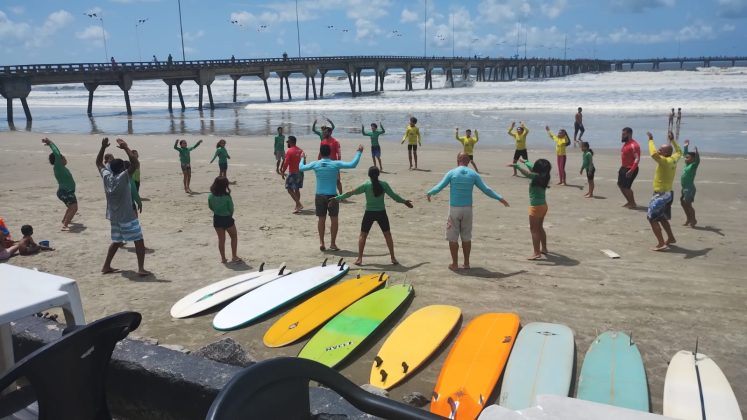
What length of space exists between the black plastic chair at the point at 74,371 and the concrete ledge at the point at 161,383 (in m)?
0.45

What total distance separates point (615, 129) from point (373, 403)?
83.8 feet

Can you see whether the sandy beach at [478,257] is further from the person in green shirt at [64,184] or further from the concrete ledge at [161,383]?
the concrete ledge at [161,383]

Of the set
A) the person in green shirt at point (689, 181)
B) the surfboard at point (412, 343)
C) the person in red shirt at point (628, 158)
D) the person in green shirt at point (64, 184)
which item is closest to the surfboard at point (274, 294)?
the surfboard at point (412, 343)

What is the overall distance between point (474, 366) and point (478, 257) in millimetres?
3430

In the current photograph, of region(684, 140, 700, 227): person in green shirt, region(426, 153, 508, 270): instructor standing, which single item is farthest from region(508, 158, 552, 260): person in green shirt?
region(684, 140, 700, 227): person in green shirt

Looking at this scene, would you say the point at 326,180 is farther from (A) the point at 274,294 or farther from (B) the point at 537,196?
(B) the point at 537,196

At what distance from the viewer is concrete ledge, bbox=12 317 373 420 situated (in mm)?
2932

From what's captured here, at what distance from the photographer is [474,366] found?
188 inches

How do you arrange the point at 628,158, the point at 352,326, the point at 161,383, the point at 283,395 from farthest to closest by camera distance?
the point at 628,158 < the point at 352,326 < the point at 161,383 < the point at 283,395

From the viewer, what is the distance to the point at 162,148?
21.2 metres

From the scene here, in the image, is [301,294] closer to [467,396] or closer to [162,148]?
[467,396]

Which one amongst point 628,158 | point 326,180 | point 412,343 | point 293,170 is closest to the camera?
point 412,343

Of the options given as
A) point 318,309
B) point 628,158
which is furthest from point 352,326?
point 628,158

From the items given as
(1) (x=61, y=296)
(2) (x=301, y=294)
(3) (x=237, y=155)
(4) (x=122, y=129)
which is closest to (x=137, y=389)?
(1) (x=61, y=296)
